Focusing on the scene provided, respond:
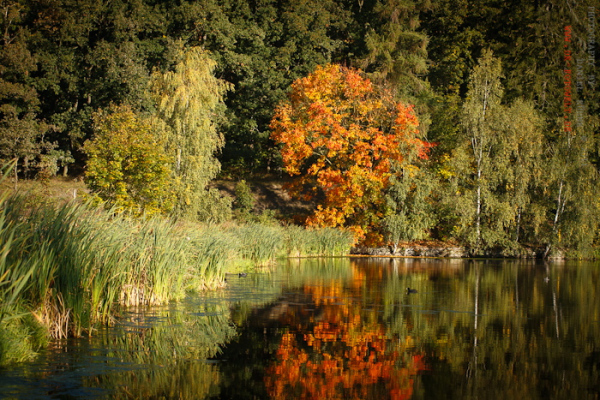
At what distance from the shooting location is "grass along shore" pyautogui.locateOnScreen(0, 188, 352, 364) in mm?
8641

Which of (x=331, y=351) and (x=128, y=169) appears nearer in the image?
(x=331, y=351)

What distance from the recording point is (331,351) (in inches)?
396

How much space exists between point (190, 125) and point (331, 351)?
79.3ft

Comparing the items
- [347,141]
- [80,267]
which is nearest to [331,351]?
[80,267]

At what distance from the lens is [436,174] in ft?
137

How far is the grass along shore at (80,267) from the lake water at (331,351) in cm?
41

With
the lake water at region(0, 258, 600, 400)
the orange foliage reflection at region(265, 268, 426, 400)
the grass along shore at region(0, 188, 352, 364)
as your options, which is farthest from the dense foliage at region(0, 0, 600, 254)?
the orange foliage reflection at region(265, 268, 426, 400)

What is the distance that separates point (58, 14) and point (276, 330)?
3924cm

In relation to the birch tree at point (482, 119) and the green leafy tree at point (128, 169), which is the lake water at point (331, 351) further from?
the birch tree at point (482, 119)

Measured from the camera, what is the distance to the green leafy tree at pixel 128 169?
83.3 feet

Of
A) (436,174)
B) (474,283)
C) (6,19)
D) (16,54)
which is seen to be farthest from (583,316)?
(6,19)

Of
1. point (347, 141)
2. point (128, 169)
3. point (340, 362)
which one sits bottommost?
point (340, 362)

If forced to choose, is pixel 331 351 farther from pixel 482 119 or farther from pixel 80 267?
pixel 482 119

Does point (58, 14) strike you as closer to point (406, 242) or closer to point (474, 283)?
point (406, 242)
